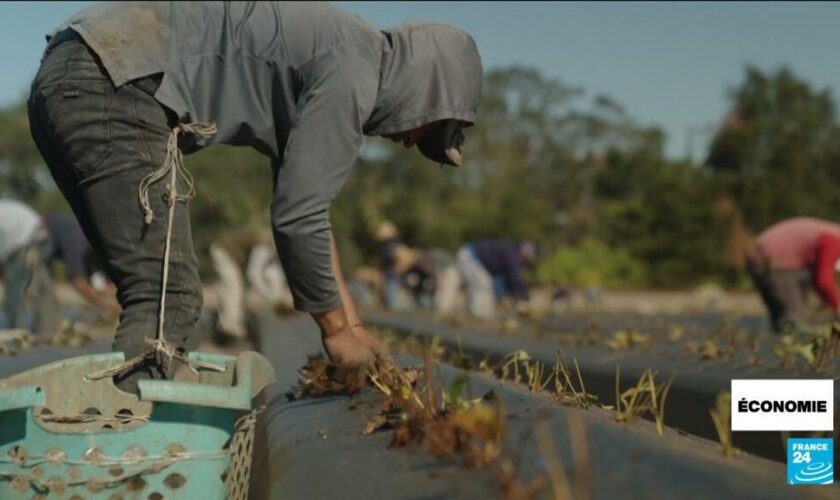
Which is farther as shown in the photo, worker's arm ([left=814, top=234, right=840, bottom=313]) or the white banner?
worker's arm ([left=814, top=234, right=840, bottom=313])

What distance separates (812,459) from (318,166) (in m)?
1.41

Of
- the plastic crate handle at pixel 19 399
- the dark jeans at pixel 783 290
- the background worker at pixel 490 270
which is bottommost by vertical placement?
the background worker at pixel 490 270

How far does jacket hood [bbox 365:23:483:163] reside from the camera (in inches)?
125

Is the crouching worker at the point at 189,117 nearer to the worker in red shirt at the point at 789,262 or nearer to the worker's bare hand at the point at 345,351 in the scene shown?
the worker's bare hand at the point at 345,351

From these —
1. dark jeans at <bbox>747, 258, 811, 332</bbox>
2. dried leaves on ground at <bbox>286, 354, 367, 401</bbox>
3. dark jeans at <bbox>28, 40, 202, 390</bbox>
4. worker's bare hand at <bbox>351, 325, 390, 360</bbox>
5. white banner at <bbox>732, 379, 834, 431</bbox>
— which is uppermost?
dark jeans at <bbox>28, 40, 202, 390</bbox>

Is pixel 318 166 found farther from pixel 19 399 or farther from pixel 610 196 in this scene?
pixel 610 196

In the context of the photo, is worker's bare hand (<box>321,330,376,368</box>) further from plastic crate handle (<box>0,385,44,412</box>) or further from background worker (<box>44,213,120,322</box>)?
background worker (<box>44,213,120,322</box>)

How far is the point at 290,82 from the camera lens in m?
3.06

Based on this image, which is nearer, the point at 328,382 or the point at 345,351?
the point at 345,351

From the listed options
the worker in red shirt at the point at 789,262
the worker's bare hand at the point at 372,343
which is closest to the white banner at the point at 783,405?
the worker's bare hand at the point at 372,343

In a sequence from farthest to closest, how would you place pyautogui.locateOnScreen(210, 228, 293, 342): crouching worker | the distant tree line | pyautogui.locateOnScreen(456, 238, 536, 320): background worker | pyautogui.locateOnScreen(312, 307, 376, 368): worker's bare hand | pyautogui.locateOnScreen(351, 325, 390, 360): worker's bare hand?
1. the distant tree line
2. pyautogui.locateOnScreen(456, 238, 536, 320): background worker
3. pyautogui.locateOnScreen(210, 228, 293, 342): crouching worker
4. pyautogui.locateOnScreen(351, 325, 390, 360): worker's bare hand
5. pyautogui.locateOnScreen(312, 307, 376, 368): worker's bare hand

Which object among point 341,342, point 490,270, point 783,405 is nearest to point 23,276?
point 341,342

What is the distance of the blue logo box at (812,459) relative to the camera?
8.21ft

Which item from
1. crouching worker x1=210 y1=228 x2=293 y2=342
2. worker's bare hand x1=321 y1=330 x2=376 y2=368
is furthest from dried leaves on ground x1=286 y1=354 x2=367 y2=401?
crouching worker x1=210 y1=228 x2=293 y2=342
